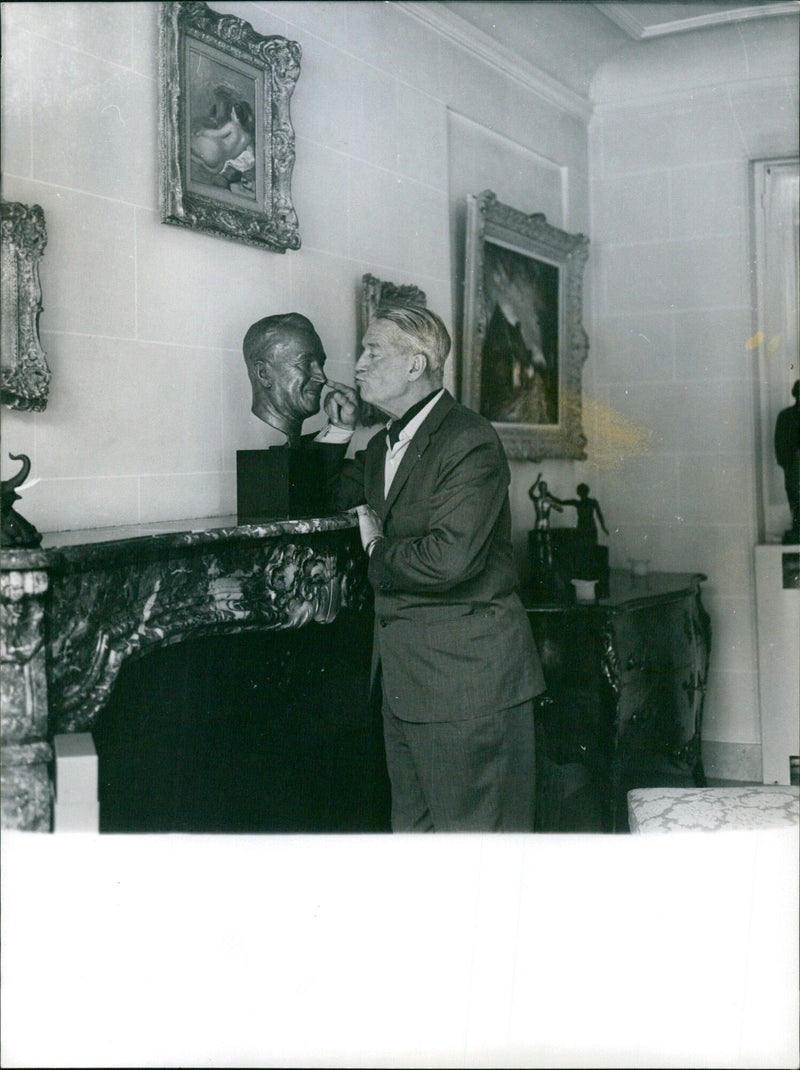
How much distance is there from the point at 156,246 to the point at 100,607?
85 centimetres

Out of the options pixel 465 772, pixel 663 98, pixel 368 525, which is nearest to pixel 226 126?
pixel 368 525

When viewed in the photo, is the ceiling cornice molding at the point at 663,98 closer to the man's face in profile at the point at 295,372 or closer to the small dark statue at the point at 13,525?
the man's face in profile at the point at 295,372

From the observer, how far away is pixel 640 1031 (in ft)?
5.50

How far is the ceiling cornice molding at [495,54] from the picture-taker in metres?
2.90

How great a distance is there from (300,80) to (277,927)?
6.57 feet

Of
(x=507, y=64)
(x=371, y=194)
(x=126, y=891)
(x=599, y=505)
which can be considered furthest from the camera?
(x=599, y=505)

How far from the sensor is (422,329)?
6.96 feet

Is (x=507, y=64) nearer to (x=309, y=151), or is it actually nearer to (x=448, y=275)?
(x=448, y=275)

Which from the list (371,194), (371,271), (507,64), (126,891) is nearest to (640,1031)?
(126,891)

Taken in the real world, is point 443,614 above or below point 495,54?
below

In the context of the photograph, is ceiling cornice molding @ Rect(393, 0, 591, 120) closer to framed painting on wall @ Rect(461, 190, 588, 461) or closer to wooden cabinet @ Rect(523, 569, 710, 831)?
framed painting on wall @ Rect(461, 190, 588, 461)

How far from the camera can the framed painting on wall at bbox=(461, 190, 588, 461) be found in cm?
329

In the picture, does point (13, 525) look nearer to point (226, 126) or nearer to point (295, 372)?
point (295, 372)

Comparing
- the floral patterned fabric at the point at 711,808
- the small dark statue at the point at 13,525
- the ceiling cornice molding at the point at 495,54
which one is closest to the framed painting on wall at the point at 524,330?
the ceiling cornice molding at the point at 495,54
